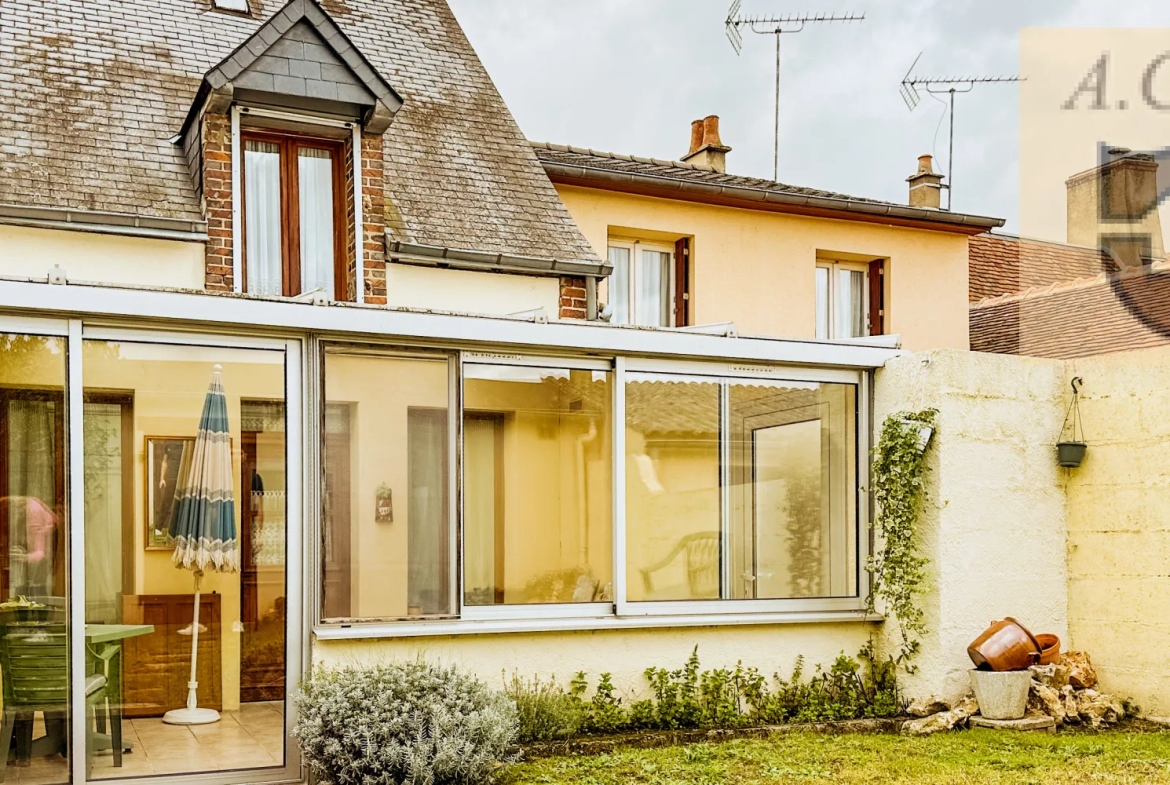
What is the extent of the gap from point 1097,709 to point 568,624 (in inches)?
147

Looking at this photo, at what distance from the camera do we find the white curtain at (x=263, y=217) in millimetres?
10484

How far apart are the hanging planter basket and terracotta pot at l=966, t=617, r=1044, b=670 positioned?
1.34 m

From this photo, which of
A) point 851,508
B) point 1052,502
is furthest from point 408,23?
point 1052,502

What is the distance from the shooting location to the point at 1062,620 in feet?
29.3

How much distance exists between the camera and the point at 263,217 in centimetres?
1058

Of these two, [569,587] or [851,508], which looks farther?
[851,508]

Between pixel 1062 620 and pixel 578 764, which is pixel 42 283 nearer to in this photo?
pixel 578 764

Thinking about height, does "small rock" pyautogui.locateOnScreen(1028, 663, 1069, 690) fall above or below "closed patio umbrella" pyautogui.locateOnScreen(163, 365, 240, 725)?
below

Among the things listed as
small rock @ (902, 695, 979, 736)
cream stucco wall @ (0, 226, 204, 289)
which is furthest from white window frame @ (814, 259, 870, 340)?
cream stucco wall @ (0, 226, 204, 289)

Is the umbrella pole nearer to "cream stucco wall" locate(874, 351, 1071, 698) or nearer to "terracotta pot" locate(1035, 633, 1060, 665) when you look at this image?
"cream stucco wall" locate(874, 351, 1071, 698)

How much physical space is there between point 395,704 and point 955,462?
4344mm

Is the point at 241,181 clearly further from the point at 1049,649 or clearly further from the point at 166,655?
the point at 1049,649

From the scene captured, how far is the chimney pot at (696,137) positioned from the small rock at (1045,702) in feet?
38.3

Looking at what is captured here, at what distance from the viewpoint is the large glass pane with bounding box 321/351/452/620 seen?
23.9 feet
